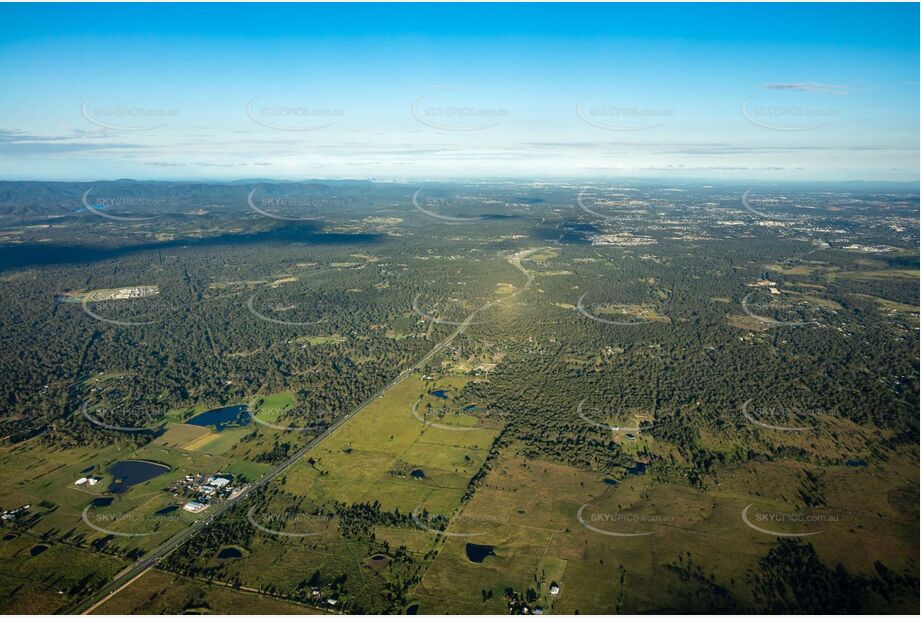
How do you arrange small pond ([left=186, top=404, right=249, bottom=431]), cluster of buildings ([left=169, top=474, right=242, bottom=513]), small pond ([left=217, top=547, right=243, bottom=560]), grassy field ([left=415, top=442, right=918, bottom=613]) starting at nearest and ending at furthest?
grassy field ([left=415, top=442, right=918, bottom=613]), small pond ([left=217, top=547, right=243, bottom=560]), cluster of buildings ([left=169, top=474, right=242, bottom=513]), small pond ([left=186, top=404, right=249, bottom=431])

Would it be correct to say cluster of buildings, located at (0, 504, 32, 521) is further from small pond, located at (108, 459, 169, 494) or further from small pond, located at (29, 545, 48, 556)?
small pond, located at (108, 459, 169, 494)

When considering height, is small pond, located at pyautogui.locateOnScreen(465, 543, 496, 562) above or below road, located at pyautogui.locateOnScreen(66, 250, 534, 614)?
below

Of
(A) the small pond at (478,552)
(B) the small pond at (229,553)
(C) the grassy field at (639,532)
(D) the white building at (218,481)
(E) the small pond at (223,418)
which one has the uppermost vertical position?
(D) the white building at (218,481)

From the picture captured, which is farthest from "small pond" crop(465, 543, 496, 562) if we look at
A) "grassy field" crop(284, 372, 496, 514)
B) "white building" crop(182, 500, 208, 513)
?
"white building" crop(182, 500, 208, 513)

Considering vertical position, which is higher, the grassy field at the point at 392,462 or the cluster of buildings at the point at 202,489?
the cluster of buildings at the point at 202,489

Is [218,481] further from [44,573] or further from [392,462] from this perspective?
[392,462]

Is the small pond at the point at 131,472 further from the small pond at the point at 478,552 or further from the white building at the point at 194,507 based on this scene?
the small pond at the point at 478,552

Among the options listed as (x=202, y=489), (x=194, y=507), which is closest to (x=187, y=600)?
(x=194, y=507)

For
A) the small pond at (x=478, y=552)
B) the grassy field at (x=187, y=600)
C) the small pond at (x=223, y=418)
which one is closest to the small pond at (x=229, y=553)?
the grassy field at (x=187, y=600)
